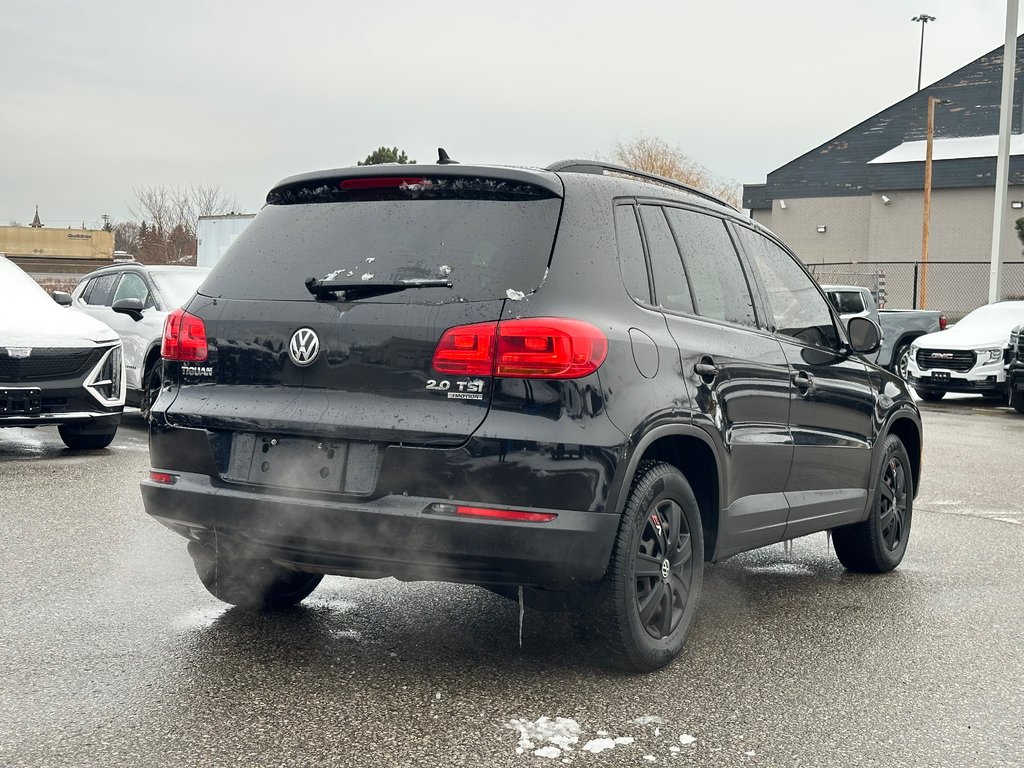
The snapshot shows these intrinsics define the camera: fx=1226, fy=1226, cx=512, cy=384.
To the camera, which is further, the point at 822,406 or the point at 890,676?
the point at 822,406

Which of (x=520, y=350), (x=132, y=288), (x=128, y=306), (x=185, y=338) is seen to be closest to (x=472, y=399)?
(x=520, y=350)

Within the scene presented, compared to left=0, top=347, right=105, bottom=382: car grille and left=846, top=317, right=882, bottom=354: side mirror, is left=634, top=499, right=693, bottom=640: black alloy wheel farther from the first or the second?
left=0, top=347, right=105, bottom=382: car grille

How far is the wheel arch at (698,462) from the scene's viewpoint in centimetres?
433

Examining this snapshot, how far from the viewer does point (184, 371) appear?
4449 mm

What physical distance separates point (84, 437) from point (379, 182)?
684cm

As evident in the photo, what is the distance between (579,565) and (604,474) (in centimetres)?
30

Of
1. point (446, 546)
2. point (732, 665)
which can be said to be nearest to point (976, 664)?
point (732, 665)

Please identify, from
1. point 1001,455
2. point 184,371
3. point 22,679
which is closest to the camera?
point 22,679

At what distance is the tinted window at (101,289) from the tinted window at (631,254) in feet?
32.5

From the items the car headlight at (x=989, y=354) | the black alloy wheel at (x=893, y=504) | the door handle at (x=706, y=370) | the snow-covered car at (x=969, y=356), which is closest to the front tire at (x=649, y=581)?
the door handle at (x=706, y=370)

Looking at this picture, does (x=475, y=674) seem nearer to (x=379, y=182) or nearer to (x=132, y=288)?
(x=379, y=182)

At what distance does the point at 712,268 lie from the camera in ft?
16.4

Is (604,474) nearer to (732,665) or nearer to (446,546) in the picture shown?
(446,546)

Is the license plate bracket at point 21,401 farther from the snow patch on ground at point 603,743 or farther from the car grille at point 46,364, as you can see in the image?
the snow patch on ground at point 603,743
